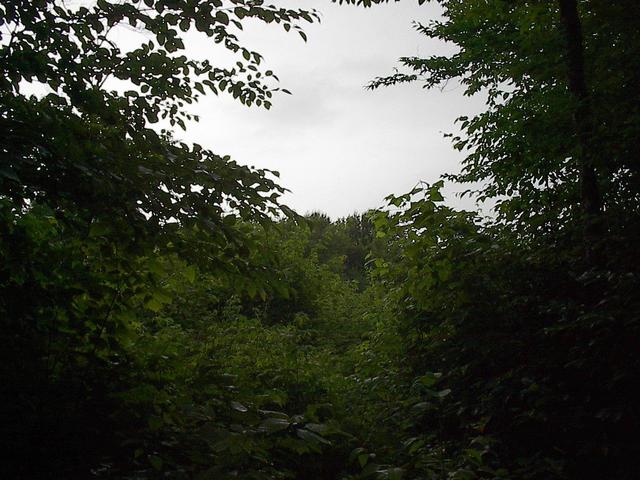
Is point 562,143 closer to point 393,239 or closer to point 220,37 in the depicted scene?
point 393,239

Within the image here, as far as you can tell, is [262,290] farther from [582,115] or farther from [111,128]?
[582,115]

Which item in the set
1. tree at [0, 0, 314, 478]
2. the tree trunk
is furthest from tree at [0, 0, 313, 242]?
the tree trunk

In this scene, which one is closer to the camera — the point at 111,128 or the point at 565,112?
the point at 111,128

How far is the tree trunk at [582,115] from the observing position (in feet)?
15.9

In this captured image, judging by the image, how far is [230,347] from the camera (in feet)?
20.7

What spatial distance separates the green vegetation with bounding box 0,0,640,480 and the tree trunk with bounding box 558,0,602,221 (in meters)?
0.03

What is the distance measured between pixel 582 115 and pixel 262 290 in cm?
417

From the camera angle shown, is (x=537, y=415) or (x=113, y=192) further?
(x=537, y=415)

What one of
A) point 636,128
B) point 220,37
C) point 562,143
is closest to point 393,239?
point 562,143

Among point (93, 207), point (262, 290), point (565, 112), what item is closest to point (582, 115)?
point (565, 112)

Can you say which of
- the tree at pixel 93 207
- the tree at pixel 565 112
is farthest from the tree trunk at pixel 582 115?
the tree at pixel 93 207

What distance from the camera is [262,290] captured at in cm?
285

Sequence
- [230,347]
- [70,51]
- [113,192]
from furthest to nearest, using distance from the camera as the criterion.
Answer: [230,347]
[70,51]
[113,192]

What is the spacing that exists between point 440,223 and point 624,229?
1754mm
